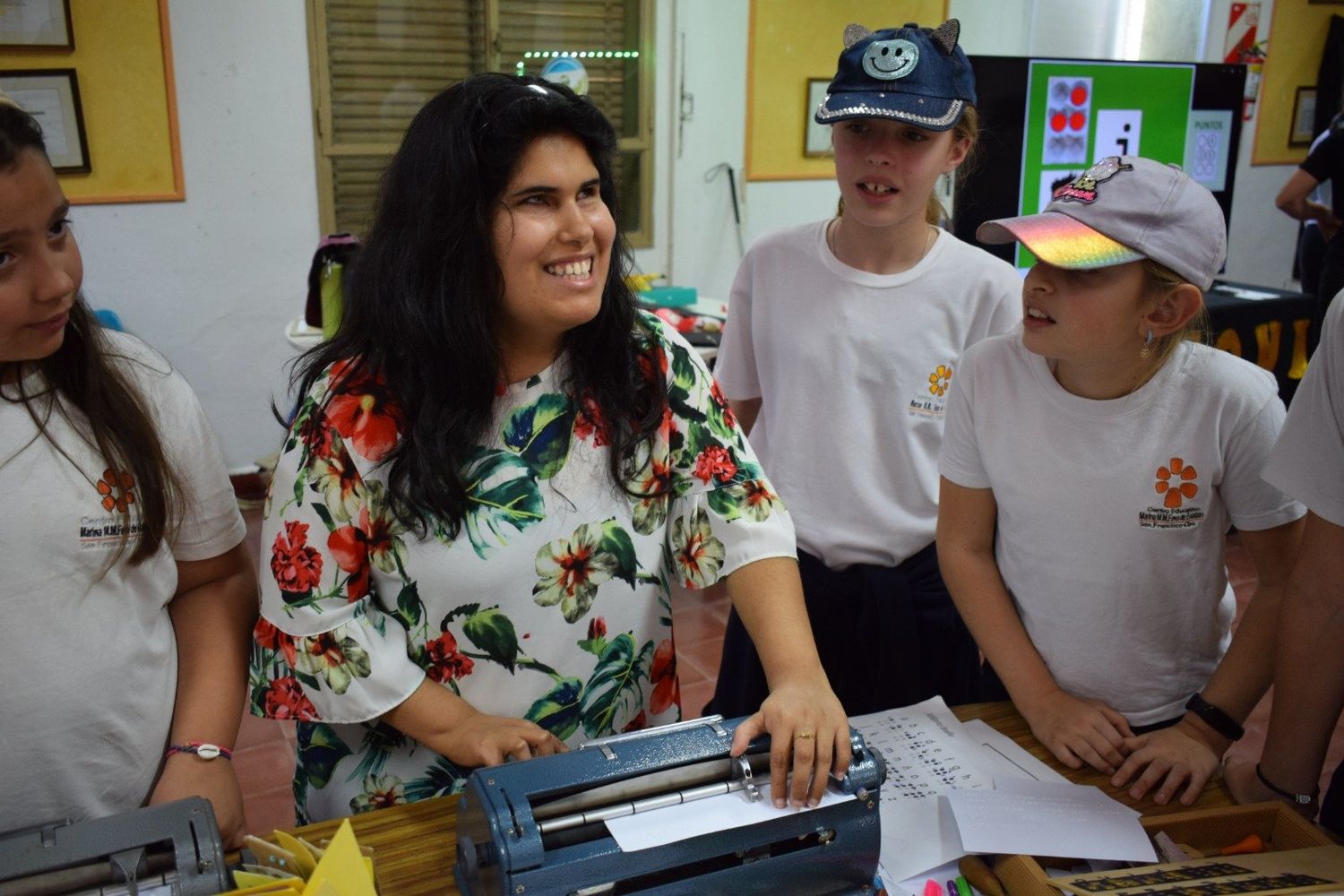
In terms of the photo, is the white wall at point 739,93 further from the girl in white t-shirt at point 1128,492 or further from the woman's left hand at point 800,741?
the woman's left hand at point 800,741

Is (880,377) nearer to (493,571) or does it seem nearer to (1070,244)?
(1070,244)

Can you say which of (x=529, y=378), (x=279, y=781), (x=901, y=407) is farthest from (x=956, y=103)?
(x=279, y=781)

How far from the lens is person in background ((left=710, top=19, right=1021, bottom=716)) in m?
1.81

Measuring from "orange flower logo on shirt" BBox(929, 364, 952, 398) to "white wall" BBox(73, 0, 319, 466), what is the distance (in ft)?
10.9

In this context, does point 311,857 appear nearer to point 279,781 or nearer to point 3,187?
point 3,187

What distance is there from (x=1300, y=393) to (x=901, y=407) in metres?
0.68

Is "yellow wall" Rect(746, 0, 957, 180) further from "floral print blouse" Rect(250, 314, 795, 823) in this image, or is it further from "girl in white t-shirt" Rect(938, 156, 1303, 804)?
"floral print blouse" Rect(250, 314, 795, 823)

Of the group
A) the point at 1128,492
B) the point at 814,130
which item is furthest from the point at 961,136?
the point at 814,130

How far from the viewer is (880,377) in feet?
Result: 6.10

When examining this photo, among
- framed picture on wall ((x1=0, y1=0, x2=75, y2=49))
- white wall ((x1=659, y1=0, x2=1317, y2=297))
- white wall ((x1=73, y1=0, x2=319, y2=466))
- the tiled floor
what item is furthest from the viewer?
white wall ((x1=659, y1=0, x2=1317, y2=297))

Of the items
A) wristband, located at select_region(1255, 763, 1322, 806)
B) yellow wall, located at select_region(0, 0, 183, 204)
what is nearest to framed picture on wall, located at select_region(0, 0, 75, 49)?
yellow wall, located at select_region(0, 0, 183, 204)

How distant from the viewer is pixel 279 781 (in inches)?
108

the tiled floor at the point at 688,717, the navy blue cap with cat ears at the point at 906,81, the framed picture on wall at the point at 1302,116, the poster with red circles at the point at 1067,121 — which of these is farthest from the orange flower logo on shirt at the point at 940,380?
the framed picture on wall at the point at 1302,116

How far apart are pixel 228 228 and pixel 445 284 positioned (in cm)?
386
